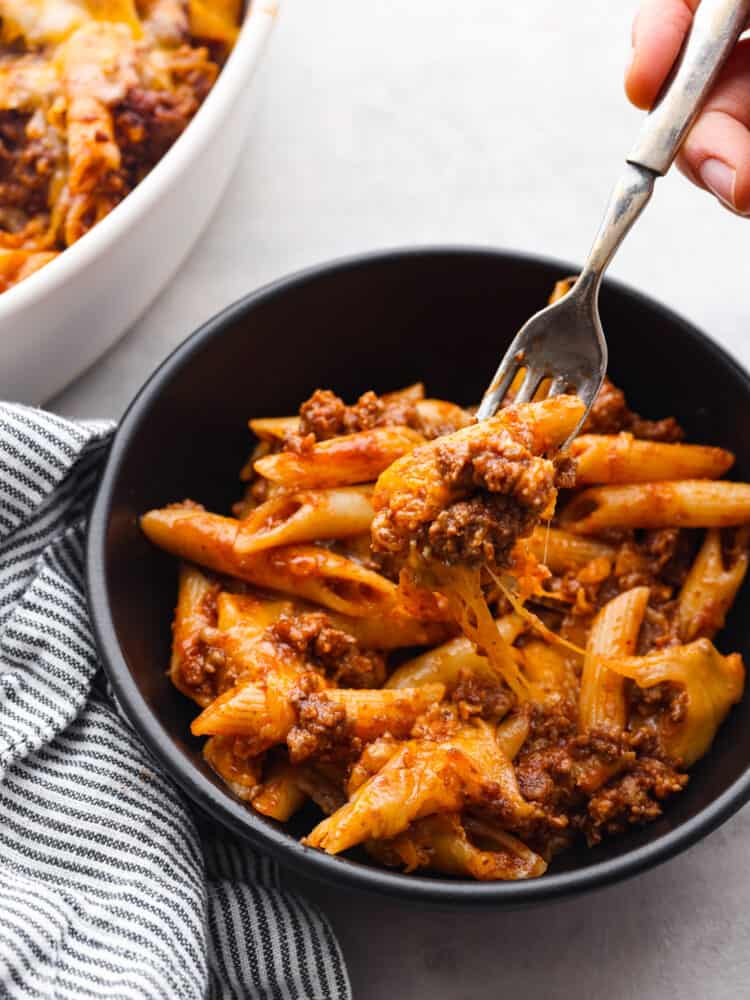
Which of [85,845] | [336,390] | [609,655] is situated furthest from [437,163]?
[85,845]

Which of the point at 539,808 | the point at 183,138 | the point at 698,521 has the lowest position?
the point at 539,808

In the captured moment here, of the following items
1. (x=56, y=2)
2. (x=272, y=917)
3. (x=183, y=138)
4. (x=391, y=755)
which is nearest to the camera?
(x=391, y=755)

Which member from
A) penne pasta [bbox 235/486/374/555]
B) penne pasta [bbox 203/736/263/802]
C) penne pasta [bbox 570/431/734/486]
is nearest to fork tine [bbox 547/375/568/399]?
penne pasta [bbox 570/431/734/486]

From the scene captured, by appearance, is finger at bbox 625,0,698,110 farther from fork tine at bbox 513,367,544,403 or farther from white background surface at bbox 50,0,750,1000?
white background surface at bbox 50,0,750,1000

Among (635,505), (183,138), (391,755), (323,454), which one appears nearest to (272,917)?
(391,755)

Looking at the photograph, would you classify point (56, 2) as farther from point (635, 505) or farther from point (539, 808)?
point (539, 808)

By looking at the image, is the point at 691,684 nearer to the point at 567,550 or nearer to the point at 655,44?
the point at 567,550

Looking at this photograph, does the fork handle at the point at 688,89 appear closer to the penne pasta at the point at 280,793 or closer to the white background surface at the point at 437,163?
the white background surface at the point at 437,163
